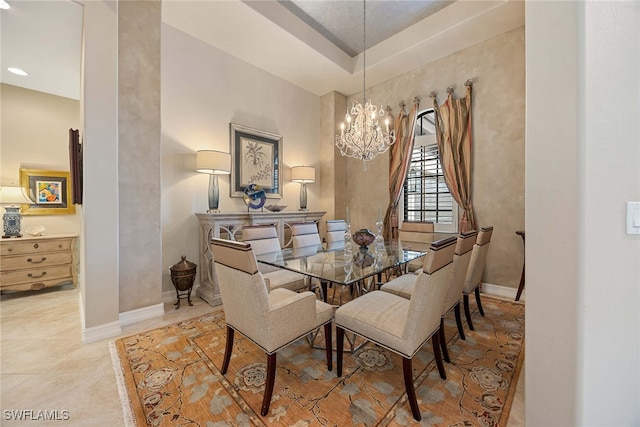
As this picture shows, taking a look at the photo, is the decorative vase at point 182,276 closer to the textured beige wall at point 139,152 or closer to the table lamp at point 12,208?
the textured beige wall at point 139,152

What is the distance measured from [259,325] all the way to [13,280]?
391cm

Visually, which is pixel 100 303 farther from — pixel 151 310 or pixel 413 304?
pixel 413 304

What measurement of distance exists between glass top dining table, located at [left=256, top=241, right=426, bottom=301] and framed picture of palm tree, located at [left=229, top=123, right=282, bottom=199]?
1627 millimetres

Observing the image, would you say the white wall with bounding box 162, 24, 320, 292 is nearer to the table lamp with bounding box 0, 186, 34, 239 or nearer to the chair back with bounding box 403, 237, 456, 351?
the table lamp with bounding box 0, 186, 34, 239

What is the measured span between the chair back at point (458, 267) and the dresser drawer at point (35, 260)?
484 cm

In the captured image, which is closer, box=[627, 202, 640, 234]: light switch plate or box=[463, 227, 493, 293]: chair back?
box=[627, 202, 640, 234]: light switch plate

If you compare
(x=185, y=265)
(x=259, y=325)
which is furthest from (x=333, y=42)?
(x=259, y=325)

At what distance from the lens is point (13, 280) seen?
309 cm

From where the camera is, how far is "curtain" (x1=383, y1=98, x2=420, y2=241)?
4035 mm

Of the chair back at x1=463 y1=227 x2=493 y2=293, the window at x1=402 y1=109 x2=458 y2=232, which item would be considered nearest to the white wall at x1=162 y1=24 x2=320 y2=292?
the window at x1=402 y1=109 x2=458 y2=232

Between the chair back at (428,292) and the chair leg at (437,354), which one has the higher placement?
the chair back at (428,292)

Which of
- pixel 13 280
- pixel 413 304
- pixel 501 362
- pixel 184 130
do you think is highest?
pixel 184 130

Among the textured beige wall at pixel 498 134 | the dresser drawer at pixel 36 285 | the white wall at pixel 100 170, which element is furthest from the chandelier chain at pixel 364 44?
the dresser drawer at pixel 36 285

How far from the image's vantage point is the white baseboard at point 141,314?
243 cm
